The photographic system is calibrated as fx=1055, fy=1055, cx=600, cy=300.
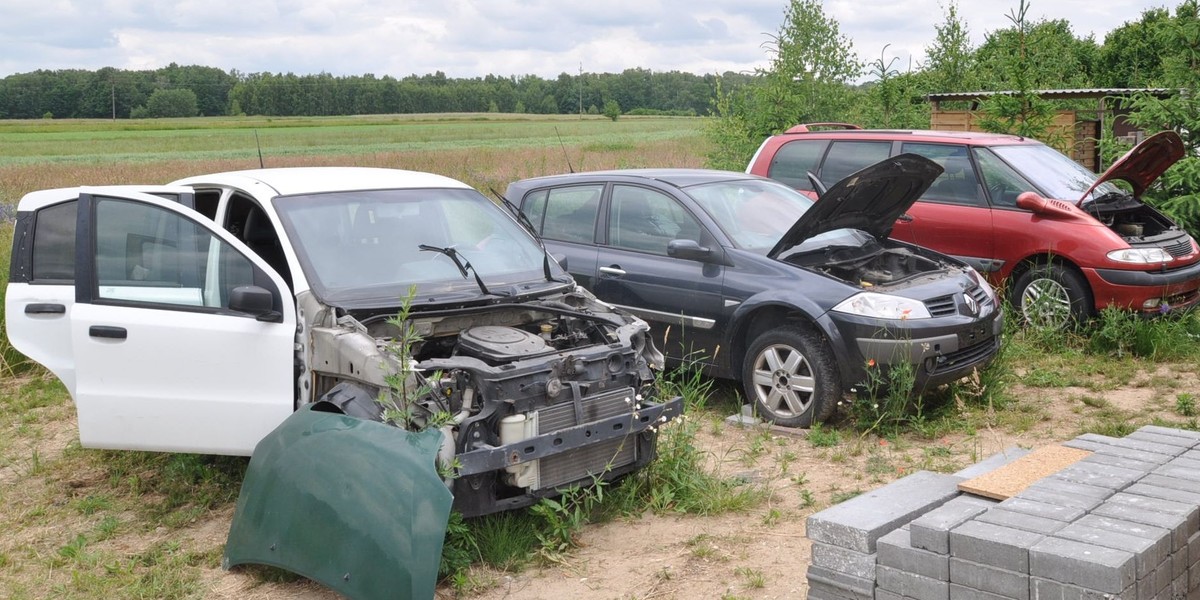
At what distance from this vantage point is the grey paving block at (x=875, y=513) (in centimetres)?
396

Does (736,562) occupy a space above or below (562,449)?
below

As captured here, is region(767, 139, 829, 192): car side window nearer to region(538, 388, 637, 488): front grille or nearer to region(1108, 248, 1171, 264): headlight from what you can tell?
region(1108, 248, 1171, 264): headlight

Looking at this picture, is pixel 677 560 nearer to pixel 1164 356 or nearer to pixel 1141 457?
pixel 1141 457

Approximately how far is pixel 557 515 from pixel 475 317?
1102 mm

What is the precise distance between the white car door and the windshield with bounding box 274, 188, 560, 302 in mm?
314

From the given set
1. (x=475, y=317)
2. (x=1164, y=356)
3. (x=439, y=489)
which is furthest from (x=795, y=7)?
(x=439, y=489)

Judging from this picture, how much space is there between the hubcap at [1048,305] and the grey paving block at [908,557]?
5.66m

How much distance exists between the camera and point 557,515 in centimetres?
521

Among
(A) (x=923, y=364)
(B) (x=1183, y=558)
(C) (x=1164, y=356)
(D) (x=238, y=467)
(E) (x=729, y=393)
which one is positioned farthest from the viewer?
(C) (x=1164, y=356)

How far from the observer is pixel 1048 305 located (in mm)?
8875

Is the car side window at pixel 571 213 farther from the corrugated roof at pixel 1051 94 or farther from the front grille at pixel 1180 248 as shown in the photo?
the corrugated roof at pixel 1051 94

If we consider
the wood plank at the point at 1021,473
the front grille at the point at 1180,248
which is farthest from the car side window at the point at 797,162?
the wood plank at the point at 1021,473

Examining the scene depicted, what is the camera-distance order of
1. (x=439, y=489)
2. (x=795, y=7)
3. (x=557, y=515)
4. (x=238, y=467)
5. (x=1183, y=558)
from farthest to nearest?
(x=795, y=7) < (x=238, y=467) < (x=557, y=515) < (x=439, y=489) < (x=1183, y=558)

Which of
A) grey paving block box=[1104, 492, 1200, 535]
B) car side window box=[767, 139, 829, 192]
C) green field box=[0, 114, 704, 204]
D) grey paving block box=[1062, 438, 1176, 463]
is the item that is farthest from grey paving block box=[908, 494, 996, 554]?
green field box=[0, 114, 704, 204]
